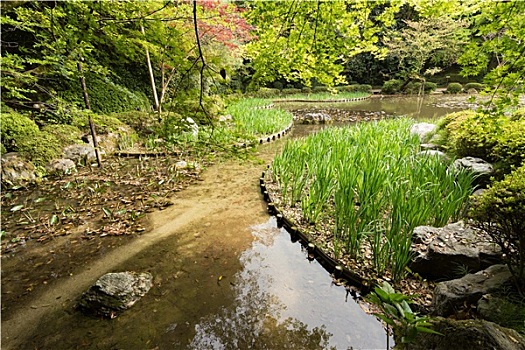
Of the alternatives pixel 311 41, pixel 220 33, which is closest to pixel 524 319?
pixel 311 41

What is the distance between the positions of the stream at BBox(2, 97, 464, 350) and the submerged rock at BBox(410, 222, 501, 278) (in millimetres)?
678

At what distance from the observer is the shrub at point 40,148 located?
A: 16.4 feet

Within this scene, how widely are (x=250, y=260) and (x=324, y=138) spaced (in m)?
3.15

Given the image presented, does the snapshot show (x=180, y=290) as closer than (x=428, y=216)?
Yes

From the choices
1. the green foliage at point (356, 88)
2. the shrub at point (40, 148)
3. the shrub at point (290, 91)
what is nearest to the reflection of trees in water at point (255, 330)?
the shrub at point (40, 148)

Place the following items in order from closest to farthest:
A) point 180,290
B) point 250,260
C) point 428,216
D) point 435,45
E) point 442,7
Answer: point 442,7, point 180,290, point 428,216, point 250,260, point 435,45

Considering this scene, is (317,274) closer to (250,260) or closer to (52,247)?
(250,260)

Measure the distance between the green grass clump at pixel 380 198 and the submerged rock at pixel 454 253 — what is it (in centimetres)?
15

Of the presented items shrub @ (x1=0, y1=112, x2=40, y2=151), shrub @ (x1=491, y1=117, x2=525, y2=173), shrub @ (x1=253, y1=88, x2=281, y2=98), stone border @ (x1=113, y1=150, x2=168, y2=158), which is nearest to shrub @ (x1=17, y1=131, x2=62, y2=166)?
shrub @ (x1=0, y1=112, x2=40, y2=151)

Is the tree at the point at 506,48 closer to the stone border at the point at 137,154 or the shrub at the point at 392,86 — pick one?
the stone border at the point at 137,154

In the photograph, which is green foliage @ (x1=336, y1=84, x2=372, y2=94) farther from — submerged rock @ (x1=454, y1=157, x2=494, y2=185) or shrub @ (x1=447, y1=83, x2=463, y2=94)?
submerged rock @ (x1=454, y1=157, x2=494, y2=185)

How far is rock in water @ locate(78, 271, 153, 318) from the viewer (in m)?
2.22

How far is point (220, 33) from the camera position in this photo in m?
9.09

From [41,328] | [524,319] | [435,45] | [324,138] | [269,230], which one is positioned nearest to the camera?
[524,319]
